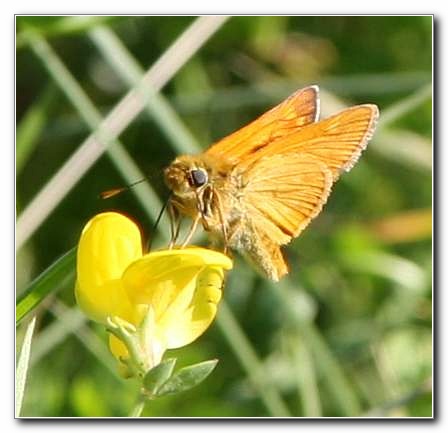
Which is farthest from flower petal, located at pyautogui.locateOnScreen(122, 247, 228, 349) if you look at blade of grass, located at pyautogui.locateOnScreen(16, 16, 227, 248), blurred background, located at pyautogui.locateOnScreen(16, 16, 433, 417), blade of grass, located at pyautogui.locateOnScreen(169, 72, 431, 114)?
blade of grass, located at pyautogui.locateOnScreen(169, 72, 431, 114)

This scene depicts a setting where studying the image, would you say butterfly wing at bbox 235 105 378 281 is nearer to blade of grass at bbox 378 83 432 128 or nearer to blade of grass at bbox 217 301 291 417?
blade of grass at bbox 378 83 432 128

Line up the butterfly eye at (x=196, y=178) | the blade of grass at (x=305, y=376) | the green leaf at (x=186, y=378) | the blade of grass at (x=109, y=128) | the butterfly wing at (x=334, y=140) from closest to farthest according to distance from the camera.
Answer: the green leaf at (x=186, y=378)
the butterfly eye at (x=196, y=178)
the butterfly wing at (x=334, y=140)
the blade of grass at (x=109, y=128)
the blade of grass at (x=305, y=376)

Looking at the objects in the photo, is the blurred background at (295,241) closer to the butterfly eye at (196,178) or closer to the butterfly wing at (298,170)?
the butterfly wing at (298,170)

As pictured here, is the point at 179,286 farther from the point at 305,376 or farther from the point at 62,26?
the point at 305,376

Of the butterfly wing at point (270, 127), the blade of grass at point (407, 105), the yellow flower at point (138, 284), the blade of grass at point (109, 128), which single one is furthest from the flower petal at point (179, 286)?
the blade of grass at point (407, 105)

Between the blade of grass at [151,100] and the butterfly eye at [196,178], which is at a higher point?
the blade of grass at [151,100]

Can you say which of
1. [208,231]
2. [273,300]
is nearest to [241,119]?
[273,300]

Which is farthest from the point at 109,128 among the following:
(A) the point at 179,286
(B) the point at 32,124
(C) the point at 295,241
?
(C) the point at 295,241
